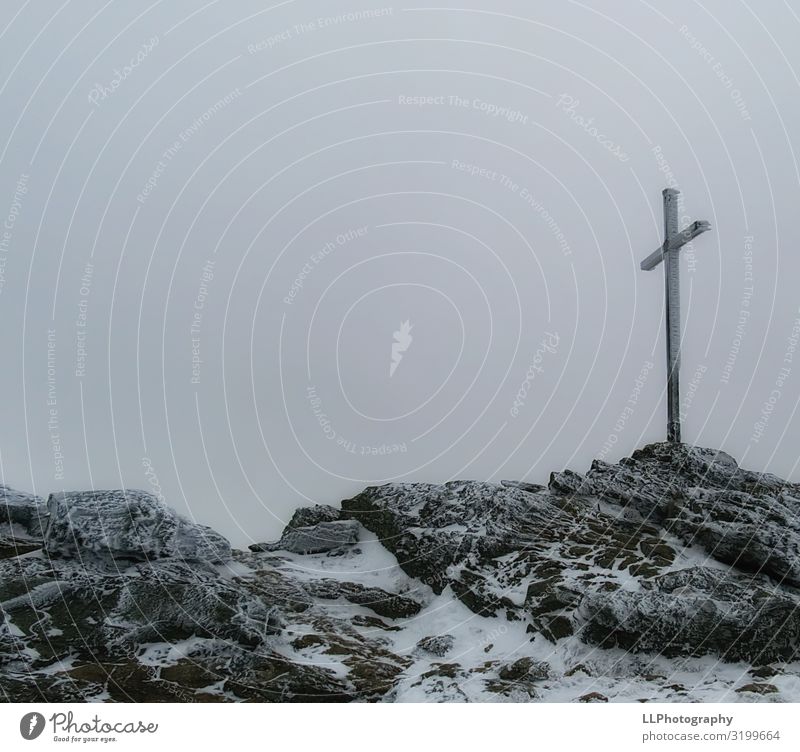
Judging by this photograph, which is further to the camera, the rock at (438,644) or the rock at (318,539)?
the rock at (318,539)

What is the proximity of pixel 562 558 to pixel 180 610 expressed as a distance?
32.3 ft

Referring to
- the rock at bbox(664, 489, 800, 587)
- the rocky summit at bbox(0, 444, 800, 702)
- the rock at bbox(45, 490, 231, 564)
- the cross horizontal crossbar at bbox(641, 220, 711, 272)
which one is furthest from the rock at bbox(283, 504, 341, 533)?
the cross horizontal crossbar at bbox(641, 220, 711, 272)

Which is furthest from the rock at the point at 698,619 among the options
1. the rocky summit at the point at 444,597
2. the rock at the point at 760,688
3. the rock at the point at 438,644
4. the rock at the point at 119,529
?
the rock at the point at 119,529

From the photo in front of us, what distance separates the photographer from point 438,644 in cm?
1344

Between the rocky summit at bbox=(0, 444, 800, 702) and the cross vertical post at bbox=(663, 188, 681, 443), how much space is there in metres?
1.20

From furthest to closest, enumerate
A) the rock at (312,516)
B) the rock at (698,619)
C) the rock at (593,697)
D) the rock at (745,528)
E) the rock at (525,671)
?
the rock at (312,516)
the rock at (745,528)
the rock at (525,671)
the rock at (698,619)
the rock at (593,697)

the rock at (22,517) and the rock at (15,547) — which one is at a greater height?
the rock at (22,517)

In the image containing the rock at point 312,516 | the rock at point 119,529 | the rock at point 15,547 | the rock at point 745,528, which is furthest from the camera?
the rock at point 312,516

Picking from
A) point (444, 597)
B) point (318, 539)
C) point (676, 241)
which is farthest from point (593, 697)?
point (676, 241)

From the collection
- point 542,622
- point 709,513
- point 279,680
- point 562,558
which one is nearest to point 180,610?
point 279,680

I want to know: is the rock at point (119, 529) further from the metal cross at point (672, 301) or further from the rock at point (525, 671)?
the metal cross at point (672, 301)

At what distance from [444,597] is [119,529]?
30.3ft

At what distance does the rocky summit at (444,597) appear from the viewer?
444 inches

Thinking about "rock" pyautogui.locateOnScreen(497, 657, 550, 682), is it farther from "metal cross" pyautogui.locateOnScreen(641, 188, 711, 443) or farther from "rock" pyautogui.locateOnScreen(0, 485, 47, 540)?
"rock" pyautogui.locateOnScreen(0, 485, 47, 540)
